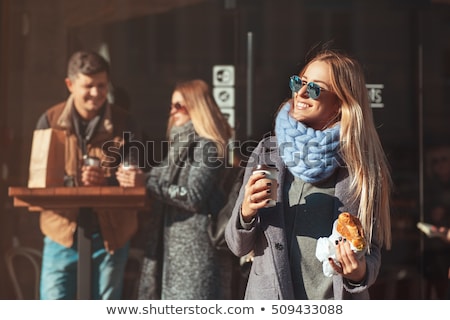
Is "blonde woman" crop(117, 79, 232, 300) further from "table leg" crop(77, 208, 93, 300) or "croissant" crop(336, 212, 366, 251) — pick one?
"croissant" crop(336, 212, 366, 251)

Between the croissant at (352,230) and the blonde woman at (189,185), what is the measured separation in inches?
57.3

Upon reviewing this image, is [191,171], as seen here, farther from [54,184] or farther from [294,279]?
[294,279]

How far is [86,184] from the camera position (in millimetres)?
5449

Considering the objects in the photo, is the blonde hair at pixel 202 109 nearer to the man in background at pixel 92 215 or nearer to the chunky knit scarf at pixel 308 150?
the man in background at pixel 92 215

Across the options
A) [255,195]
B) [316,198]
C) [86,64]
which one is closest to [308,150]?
[316,198]

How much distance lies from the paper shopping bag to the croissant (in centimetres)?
195

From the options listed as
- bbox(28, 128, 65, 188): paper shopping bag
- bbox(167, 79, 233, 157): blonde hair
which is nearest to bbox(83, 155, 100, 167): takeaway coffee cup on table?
bbox(28, 128, 65, 188): paper shopping bag

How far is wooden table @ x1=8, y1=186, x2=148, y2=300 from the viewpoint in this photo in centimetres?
544

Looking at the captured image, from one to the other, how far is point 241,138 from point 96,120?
806 millimetres

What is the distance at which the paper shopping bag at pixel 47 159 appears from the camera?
5438 millimetres

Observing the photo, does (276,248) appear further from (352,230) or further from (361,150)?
(361,150)

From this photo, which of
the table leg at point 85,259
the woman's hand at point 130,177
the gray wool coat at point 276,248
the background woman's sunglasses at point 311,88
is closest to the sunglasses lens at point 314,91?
the background woman's sunglasses at point 311,88

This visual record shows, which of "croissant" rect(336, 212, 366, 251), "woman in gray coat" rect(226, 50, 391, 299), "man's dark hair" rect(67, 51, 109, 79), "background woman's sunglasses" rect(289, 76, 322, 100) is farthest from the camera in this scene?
"man's dark hair" rect(67, 51, 109, 79)

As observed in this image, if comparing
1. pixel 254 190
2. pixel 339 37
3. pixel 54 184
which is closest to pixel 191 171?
pixel 54 184
